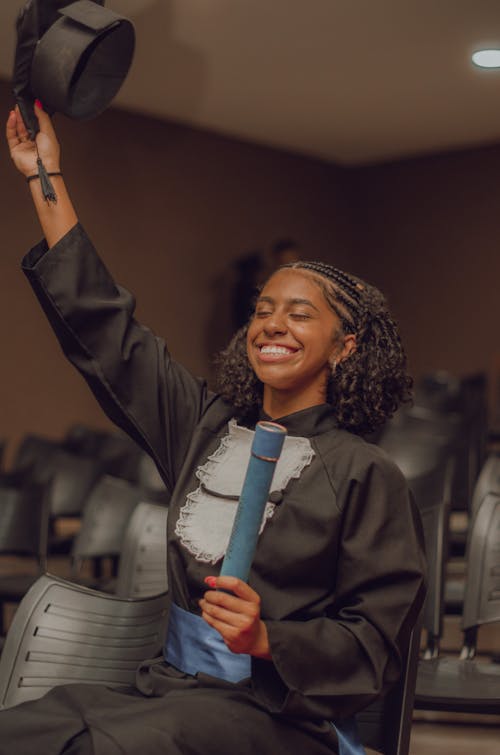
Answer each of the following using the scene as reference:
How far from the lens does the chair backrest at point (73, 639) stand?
220cm

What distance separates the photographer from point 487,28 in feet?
22.1

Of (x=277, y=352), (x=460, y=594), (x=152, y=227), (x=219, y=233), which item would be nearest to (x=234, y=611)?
(x=277, y=352)

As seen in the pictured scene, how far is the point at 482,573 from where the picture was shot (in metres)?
2.81

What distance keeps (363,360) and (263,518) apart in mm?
431

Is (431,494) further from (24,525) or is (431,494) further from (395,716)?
(395,716)

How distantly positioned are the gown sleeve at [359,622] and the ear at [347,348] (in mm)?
239

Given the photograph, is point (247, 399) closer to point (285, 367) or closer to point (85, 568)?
point (285, 367)

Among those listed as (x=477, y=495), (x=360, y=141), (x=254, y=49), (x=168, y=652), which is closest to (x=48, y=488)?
(x=477, y=495)

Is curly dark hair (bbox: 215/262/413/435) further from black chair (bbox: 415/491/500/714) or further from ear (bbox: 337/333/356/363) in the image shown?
black chair (bbox: 415/491/500/714)

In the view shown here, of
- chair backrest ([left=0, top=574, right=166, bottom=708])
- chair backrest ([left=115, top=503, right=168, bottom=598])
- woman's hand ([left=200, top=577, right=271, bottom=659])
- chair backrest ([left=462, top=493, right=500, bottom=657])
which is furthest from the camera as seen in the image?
chair backrest ([left=115, top=503, right=168, bottom=598])

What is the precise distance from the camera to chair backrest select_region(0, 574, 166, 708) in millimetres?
2203

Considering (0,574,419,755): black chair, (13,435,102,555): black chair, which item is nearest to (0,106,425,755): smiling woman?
(0,574,419,755): black chair

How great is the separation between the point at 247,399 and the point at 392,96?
7022mm

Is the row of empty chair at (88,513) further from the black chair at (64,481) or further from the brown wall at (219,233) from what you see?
the brown wall at (219,233)
